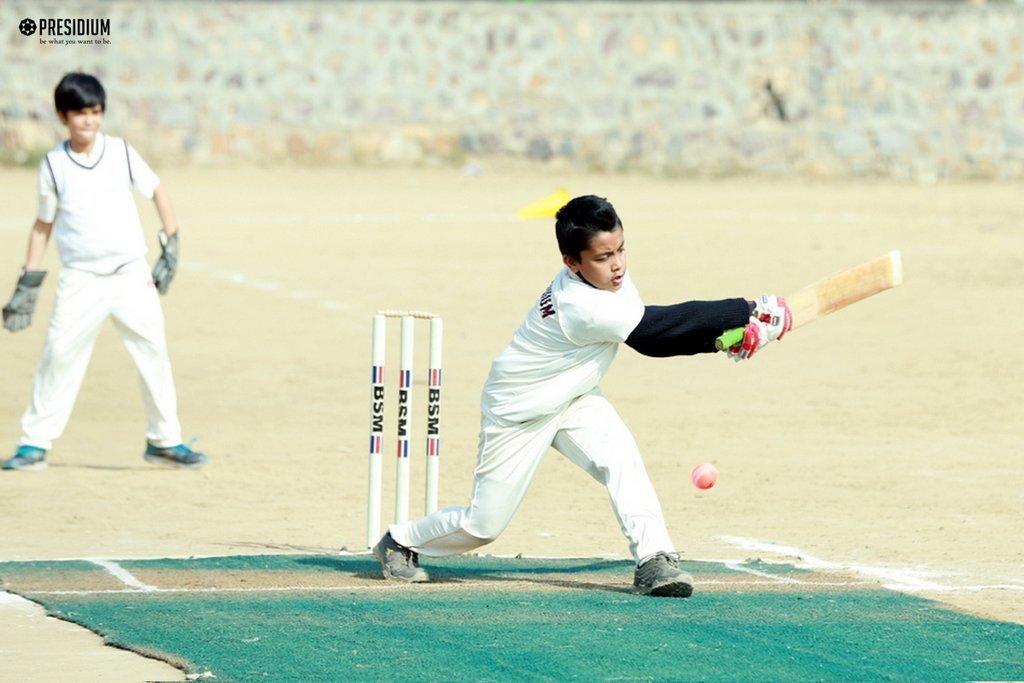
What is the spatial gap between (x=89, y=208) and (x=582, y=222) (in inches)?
185

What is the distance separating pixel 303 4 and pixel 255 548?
63.9 feet

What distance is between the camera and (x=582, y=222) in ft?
26.4

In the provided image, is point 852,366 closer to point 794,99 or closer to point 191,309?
point 191,309

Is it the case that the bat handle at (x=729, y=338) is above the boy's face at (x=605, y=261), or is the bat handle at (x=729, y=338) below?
below

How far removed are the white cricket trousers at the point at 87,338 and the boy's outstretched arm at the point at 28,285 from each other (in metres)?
0.25

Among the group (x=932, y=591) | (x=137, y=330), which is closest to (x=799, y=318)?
(x=932, y=591)

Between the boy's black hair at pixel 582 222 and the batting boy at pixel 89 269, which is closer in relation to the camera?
the boy's black hair at pixel 582 222

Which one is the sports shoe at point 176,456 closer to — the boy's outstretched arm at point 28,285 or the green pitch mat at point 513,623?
the boy's outstretched arm at point 28,285

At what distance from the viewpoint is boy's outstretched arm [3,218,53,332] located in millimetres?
11977

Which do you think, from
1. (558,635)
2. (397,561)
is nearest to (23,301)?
(397,561)

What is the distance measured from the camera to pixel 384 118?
28.7m

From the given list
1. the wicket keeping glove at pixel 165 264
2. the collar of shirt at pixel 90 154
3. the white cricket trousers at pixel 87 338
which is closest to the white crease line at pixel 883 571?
the white cricket trousers at pixel 87 338

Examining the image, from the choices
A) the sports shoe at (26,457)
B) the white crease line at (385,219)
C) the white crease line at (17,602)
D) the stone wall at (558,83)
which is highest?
the stone wall at (558,83)

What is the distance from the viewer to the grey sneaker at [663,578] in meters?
8.35
